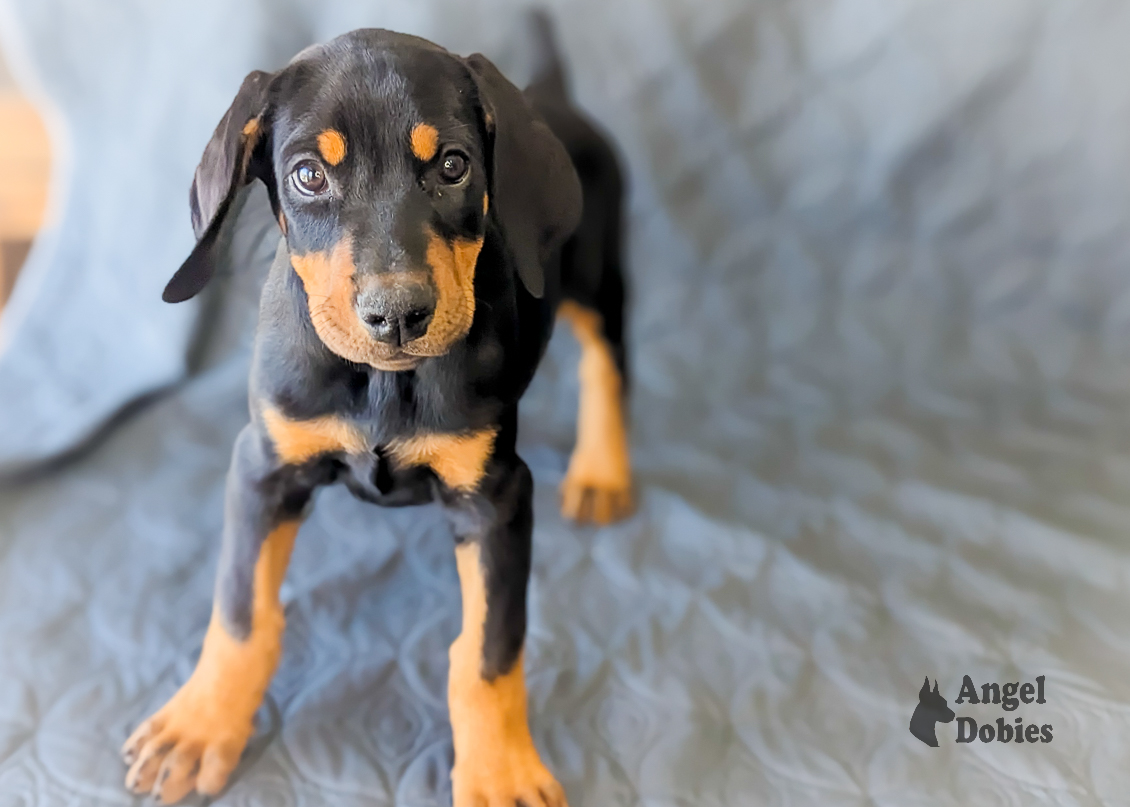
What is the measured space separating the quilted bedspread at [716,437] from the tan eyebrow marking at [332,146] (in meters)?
0.19

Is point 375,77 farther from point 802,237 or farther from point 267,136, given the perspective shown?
point 802,237

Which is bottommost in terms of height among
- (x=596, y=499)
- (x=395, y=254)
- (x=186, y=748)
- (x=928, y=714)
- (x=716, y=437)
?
(x=186, y=748)

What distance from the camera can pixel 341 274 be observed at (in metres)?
0.94

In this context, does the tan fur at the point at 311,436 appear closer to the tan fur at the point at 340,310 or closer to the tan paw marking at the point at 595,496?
the tan fur at the point at 340,310

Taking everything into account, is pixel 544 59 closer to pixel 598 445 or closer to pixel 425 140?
pixel 598 445

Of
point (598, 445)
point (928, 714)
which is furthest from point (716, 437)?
point (928, 714)

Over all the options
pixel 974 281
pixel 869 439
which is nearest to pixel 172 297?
pixel 869 439

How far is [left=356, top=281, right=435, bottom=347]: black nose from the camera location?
35.5 inches

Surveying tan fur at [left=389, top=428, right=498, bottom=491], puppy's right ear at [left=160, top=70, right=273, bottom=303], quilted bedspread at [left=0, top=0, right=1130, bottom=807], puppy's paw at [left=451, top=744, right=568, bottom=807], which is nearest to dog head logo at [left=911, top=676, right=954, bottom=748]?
quilted bedspread at [left=0, top=0, right=1130, bottom=807]

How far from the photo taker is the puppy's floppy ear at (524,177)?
1.01 meters

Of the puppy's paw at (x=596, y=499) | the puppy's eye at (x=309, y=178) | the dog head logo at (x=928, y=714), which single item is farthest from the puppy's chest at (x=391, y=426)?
the dog head logo at (x=928, y=714)

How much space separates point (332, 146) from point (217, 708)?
731mm

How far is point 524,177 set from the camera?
1.02m

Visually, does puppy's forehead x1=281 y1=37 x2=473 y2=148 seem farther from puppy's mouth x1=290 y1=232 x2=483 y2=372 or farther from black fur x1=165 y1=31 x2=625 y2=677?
puppy's mouth x1=290 y1=232 x2=483 y2=372
